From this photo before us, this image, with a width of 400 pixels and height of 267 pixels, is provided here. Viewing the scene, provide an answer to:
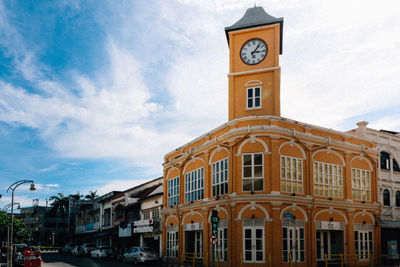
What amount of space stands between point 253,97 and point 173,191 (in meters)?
11.9

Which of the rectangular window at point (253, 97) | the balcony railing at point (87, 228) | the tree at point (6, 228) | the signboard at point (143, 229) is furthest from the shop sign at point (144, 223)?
the balcony railing at point (87, 228)

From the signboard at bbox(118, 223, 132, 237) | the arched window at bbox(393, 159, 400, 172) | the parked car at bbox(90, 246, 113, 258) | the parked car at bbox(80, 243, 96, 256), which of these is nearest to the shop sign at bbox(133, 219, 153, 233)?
the signboard at bbox(118, 223, 132, 237)

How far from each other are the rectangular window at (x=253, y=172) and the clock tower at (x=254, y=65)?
13.5ft

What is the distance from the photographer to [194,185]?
32156mm

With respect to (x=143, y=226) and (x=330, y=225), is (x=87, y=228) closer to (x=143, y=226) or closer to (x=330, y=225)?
(x=143, y=226)

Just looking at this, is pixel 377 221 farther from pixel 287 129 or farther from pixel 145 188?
pixel 145 188

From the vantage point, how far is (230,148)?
87.9ft

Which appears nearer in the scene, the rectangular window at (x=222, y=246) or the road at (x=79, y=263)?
the rectangular window at (x=222, y=246)

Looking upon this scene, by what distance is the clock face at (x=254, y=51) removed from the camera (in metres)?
30.0

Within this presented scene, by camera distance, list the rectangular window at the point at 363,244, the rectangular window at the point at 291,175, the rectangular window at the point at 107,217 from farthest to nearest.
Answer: the rectangular window at the point at 107,217 → the rectangular window at the point at 363,244 → the rectangular window at the point at 291,175

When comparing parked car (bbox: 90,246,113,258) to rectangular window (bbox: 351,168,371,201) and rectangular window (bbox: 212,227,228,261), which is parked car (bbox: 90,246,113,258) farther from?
rectangular window (bbox: 351,168,371,201)

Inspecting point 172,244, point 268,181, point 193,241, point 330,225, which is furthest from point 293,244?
point 172,244

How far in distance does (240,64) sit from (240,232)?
12.5 meters

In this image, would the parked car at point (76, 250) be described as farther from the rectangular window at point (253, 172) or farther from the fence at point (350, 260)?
the fence at point (350, 260)
